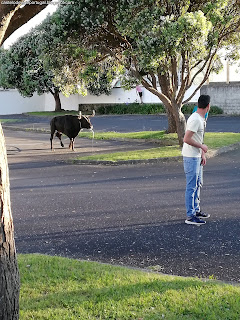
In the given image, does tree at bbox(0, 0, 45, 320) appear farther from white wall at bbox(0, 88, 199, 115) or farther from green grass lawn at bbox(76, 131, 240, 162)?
white wall at bbox(0, 88, 199, 115)

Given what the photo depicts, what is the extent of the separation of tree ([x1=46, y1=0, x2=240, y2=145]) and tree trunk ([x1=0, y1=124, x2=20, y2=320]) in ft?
44.2

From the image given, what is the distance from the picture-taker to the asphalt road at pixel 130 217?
6828 millimetres

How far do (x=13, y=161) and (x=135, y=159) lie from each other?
422 cm

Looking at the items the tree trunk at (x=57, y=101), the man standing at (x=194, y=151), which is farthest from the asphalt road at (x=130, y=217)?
the tree trunk at (x=57, y=101)

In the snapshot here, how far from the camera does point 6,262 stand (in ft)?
13.3

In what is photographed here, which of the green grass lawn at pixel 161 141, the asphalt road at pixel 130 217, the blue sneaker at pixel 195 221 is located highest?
the green grass lawn at pixel 161 141

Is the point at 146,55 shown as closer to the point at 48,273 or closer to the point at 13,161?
the point at 13,161

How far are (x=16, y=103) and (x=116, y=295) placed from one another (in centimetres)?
5423

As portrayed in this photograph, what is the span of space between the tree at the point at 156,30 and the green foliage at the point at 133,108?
23561mm

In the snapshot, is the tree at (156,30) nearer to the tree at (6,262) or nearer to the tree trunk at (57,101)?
the tree at (6,262)

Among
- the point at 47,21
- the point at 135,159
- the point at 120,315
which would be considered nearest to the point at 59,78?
the point at 47,21

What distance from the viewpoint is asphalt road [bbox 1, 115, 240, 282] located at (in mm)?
6828

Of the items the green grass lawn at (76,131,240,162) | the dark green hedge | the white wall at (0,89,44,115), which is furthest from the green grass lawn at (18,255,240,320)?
the white wall at (0,89,44,115)

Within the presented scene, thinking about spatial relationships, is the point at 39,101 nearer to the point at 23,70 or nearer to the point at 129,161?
the point at 23,70
